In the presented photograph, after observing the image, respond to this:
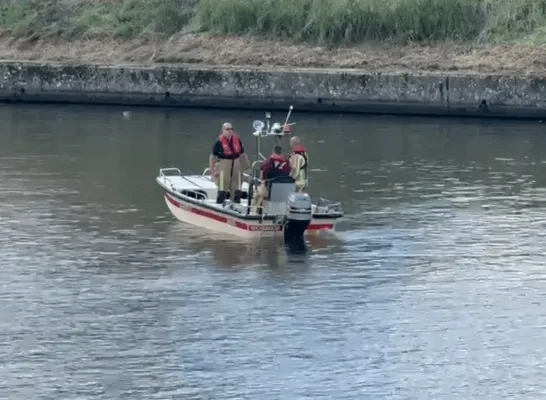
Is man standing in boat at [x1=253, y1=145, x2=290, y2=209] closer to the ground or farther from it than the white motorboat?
farther from it

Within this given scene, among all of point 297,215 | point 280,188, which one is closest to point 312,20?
point 280,188

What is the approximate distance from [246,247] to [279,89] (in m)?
15.1

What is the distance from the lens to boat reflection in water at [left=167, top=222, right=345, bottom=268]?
874 inches

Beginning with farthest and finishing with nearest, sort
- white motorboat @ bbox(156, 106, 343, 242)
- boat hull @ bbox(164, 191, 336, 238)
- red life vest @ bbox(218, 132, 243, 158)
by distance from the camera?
red life vest @ bbox(218, 132, 243, 158) → boat hull @ bbox(164, 191, 336, 238) → white motorboat @ bbox(156, 106, 343, 242)

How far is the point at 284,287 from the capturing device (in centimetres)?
2078

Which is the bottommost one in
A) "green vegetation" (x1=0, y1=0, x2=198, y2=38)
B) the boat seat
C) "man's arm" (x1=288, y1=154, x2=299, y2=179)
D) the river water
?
the river water

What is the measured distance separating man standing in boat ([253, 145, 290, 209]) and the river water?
2.56 feet

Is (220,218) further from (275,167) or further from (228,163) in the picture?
(275,167)

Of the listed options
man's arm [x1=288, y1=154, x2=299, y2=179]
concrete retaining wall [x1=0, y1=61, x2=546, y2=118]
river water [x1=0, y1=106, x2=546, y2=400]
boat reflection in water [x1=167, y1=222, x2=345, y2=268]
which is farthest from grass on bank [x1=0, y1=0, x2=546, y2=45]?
boat reflection in water [x1=167, y1=222, x2=345, y2=268]

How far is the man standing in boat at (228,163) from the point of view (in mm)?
23406

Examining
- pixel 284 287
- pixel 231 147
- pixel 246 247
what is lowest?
pixel 284 287

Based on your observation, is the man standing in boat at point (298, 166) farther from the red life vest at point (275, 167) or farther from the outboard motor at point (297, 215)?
the outboard motor at point (297, 215)

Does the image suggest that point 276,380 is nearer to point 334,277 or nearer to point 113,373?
point 113,373

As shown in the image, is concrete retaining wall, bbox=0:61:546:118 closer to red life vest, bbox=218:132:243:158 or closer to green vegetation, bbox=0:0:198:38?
green vegetation, bbox=0:0:198:38
